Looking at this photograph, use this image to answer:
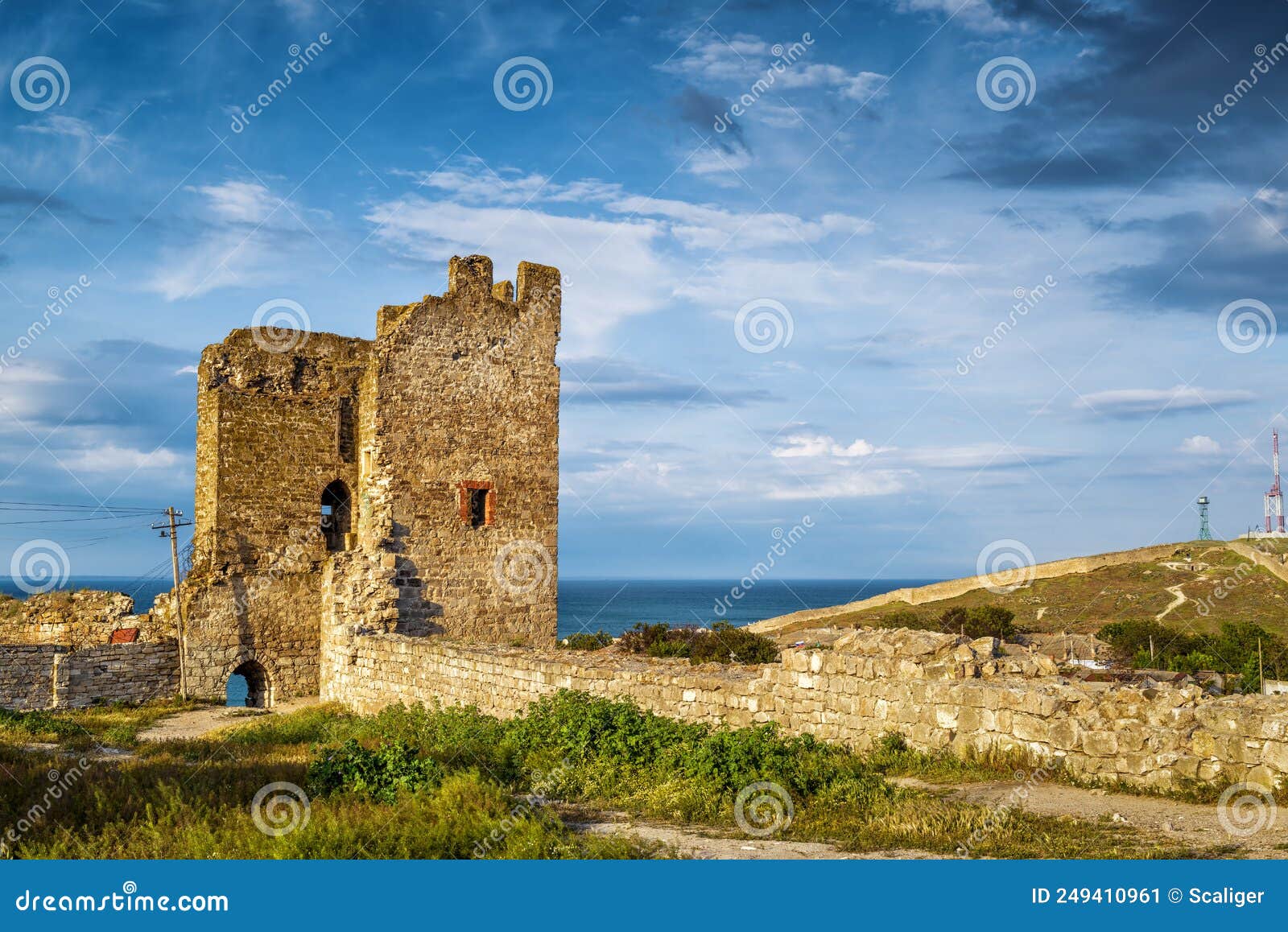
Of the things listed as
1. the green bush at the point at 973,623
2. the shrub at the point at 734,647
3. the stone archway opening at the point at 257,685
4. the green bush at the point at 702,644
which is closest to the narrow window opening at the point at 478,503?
the stone archway opening at the point at 257,685

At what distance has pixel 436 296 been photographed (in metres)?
19.3

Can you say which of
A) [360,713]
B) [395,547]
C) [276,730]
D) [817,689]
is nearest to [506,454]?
[395,547]

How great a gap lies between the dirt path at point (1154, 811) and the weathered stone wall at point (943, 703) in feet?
1.03

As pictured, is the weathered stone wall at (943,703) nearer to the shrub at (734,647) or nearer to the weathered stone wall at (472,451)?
the weathered stone wall at (472,451)

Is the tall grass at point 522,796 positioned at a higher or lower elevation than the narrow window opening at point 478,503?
lower

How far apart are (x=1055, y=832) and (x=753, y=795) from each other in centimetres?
228

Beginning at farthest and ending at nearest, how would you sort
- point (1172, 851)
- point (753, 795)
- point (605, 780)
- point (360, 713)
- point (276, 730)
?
point (360, 713) < point (276, 730) < point (605, 780) < point (753, 795) < point (1172, 851)

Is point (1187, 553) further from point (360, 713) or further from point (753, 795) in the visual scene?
point (753, 795)

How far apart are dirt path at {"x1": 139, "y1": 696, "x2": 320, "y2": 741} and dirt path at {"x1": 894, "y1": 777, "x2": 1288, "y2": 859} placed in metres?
11.3
